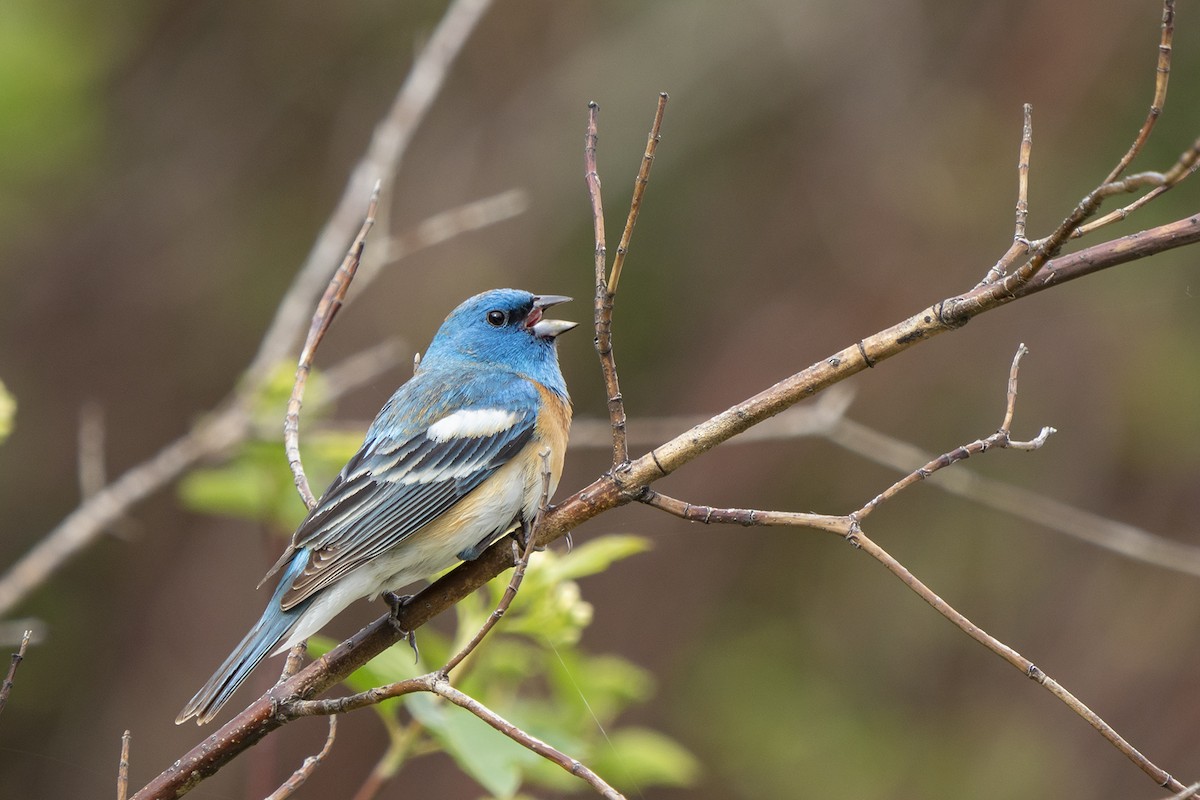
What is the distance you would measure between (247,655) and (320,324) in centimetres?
83

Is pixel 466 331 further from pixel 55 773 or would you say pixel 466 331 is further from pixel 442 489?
pixel 55 773

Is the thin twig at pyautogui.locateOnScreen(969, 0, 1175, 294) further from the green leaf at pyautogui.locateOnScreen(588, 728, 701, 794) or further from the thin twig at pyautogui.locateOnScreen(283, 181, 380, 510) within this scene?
the green leaf at pyautogui.locateOnScreen(588, 728, 701, 794)

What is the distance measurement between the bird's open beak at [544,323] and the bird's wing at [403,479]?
11.3 inches

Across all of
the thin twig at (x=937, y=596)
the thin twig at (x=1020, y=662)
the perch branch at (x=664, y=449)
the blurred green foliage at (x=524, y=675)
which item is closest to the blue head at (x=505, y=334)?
the blurred green foliage at (x=524, y=675)

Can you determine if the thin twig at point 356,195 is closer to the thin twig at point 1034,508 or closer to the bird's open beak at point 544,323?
the bird's open beak at point 544,323

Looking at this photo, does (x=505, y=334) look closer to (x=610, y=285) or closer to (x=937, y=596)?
(x=610, y=285)

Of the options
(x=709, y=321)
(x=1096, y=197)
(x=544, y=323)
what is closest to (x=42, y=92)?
(x=544, y=323)

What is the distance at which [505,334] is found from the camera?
407 cm

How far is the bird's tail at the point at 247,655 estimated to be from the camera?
2.62 metres

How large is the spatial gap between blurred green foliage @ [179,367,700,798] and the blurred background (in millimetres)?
2200

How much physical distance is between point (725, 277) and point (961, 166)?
1488mm

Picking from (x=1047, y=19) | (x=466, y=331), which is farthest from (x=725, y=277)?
(x=466, y=331)

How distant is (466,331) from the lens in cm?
413

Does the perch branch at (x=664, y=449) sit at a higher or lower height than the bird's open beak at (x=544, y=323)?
lower
